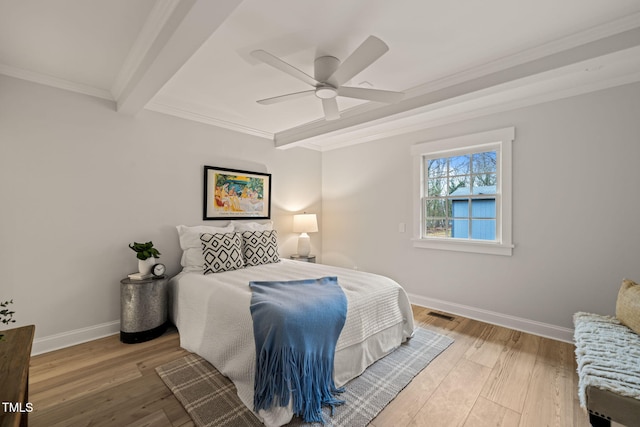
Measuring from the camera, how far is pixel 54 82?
2547 millimetres

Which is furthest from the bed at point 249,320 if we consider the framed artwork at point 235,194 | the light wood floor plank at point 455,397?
the framed artwork at point 235,194

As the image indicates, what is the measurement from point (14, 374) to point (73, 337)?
→ 2110 millimetres

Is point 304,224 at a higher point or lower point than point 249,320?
higher

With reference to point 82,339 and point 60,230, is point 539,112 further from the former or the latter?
point 82,339

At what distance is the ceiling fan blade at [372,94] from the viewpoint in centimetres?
221

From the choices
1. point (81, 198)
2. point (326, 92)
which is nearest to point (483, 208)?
point (326, 92)

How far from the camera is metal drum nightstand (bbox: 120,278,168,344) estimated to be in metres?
2.63

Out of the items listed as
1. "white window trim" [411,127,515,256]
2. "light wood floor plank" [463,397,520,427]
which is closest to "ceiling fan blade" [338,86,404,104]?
"white window trim" [411,127,515,256]

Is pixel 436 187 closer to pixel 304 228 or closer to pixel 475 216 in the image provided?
pixel 475 216

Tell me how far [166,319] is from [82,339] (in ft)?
2.42

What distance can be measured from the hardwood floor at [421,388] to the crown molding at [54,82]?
2434 millimetres

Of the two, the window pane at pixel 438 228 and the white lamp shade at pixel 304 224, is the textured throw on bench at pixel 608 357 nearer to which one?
the window pane at pixel 438 228

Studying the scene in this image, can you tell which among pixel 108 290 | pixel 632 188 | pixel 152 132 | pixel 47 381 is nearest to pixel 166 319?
pixel 108 290

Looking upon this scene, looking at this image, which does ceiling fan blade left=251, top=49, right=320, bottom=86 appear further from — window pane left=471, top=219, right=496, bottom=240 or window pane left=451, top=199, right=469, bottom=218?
window pane left=471, top=219, right=496, bottom=240
